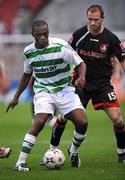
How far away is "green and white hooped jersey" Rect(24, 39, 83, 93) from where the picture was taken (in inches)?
460

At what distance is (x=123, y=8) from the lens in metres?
33.8

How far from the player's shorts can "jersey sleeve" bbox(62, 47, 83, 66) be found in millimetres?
431

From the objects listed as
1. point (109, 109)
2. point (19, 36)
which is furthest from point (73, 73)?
point (19, 36)

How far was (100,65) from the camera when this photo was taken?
1266cm

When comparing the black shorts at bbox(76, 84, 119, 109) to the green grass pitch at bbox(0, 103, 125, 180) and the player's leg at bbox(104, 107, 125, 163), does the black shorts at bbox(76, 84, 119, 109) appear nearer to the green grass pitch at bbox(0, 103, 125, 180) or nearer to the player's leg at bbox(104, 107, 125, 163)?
the player's leg at bbox(104, 107, 125, 163)

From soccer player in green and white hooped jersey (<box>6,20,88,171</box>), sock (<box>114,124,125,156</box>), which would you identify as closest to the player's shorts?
soccer player in green and white hooped jersey (<box>6,20,88,171</box>)

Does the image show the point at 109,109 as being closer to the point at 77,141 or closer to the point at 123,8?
the point at 77,141

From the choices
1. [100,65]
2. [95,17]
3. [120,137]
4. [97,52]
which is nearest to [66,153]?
[120,137]

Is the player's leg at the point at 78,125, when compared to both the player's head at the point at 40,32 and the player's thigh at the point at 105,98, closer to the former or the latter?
the player's thigh at the point at 105,98

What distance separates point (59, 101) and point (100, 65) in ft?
3.95

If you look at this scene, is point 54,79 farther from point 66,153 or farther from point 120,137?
point 66,153

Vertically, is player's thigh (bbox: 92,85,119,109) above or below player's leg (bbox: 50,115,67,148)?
above

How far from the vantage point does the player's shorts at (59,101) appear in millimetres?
11719

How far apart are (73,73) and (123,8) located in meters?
21.3
